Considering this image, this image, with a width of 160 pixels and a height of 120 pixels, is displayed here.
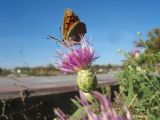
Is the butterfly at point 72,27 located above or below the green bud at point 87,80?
above

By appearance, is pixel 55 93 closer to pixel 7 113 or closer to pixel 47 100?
pixel 47 100

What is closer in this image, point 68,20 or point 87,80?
point 87,80

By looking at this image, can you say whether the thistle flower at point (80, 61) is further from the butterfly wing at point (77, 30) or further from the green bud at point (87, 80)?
the butterfly wing at point (77, 30)

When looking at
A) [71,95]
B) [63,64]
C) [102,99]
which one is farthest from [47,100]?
[102,99]

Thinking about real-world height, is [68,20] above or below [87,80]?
above

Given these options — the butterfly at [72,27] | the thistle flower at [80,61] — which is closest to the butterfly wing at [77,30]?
the butterfly at [72,27]

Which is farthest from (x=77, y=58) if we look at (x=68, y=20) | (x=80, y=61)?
(x=68, y=20)

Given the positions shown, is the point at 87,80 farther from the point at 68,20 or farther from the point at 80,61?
the point at 68,20

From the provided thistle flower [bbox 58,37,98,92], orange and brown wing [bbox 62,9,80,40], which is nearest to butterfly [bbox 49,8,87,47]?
orange and brown wing [bbox 62,9,80,40]
